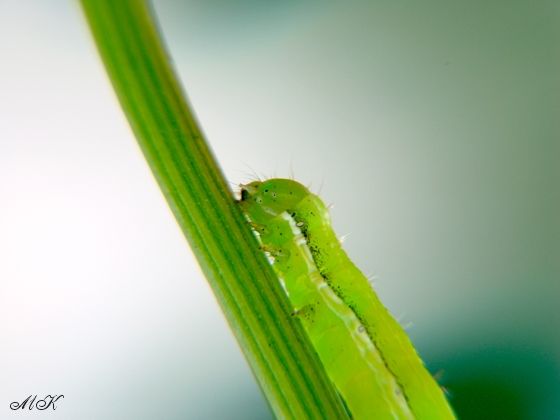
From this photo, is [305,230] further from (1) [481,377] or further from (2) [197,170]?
(1) [481,377]

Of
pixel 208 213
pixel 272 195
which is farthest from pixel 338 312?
pixel 208 213

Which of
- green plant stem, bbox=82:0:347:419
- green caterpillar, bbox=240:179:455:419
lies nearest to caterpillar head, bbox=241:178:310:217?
green caterpillar, bbox=240:179:455:419

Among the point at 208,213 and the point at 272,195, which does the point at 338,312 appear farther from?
the point at 208,213

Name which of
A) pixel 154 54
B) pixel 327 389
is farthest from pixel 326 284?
pixel 154 54

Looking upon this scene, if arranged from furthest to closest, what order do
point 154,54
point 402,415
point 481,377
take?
point 481,377
point 402,415
point 154,54

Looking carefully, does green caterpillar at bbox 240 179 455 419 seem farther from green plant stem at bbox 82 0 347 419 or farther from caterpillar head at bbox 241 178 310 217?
green plant stem at bbox 82 0 347 419

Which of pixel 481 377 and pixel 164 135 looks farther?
pixel 481 377
